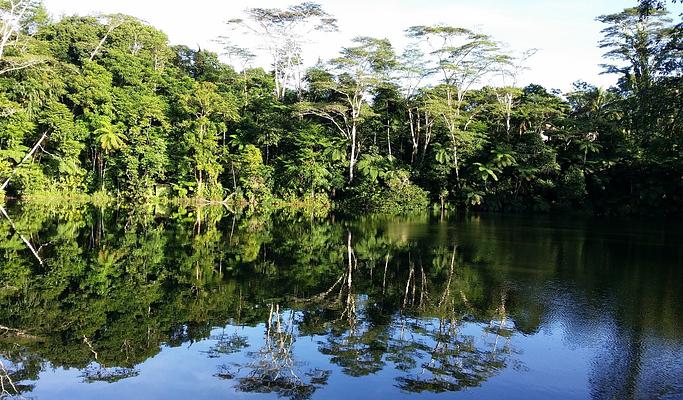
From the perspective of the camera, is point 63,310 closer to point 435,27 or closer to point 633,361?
point 633,361

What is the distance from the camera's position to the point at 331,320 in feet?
25.6

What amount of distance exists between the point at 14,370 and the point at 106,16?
34.7 metres

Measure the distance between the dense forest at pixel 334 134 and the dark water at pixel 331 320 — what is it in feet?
53.1

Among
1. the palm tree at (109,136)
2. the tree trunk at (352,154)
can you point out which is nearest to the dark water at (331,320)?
the palm tree at (109,136)

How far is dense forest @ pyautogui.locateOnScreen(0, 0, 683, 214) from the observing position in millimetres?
29766

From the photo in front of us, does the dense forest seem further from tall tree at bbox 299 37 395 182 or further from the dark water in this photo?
the dark water

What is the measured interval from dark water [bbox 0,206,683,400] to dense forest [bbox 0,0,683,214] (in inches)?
637

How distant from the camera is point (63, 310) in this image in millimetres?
7828

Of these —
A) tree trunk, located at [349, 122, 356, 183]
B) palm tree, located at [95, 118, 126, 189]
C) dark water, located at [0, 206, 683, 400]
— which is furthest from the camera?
tree trunk, located at [349, 122, 356, 183]

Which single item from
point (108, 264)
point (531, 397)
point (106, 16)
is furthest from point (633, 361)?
point (106, 16)

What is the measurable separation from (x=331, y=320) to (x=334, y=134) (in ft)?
88.5

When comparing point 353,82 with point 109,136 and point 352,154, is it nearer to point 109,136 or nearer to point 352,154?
point 352,154

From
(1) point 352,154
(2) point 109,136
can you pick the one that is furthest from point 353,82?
(2) point 109,136

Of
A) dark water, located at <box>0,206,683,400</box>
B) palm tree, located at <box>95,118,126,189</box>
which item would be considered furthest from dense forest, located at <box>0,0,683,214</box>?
dark water, located at <box>0,206,683,400</box>
